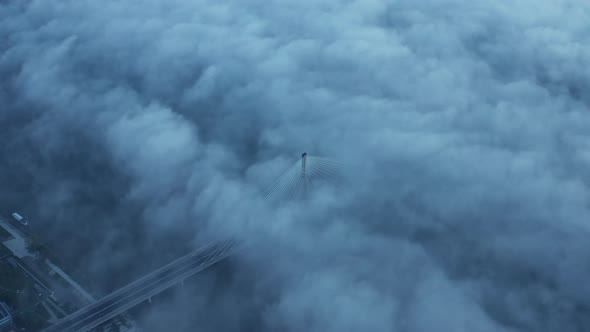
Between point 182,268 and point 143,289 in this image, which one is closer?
point 143,289

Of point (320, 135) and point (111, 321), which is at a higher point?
point (320, 135)

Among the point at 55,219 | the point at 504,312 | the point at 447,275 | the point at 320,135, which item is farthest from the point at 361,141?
the point at 55,219

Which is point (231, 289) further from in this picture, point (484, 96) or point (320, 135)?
point (484, 96)

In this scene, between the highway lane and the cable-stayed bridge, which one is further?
the cable-stayed bridge

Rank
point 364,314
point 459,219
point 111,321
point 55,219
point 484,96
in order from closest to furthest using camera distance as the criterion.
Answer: point 364,314, point 111,321, point 459,219, point 55,219, point 484,96

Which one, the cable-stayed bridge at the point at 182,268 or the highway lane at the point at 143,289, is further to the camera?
the cable-stayed bridge at the point at 182,268

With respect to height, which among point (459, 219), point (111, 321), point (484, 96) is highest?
point (484, 96)
